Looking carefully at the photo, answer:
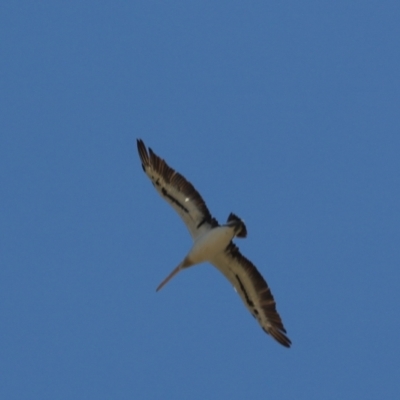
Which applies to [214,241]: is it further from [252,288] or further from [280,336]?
[280,336]

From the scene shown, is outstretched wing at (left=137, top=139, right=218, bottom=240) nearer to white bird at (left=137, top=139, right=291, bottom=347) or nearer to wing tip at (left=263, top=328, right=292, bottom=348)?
white bird at (left=137, top=139, right=291, bottom=347)

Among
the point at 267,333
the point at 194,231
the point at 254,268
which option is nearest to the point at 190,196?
the point at 194,231

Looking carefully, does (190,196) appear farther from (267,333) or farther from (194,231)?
(267,333)

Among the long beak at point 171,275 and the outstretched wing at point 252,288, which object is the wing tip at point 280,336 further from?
the long beak at point 171,275

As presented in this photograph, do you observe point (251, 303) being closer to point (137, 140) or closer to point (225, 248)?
point (225, 248)

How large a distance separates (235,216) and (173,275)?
2728 mm

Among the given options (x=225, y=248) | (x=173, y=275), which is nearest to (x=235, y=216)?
(x=225, y=248)

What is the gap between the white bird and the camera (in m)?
25.0

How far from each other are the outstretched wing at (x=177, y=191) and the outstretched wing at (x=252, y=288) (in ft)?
3.19

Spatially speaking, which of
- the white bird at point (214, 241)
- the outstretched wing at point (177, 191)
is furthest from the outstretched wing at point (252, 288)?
the outstretched wing at point (177, 191)

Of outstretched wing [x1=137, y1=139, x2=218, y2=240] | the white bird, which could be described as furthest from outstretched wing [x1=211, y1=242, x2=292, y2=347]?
outstretched wing [x1=137, y1=139, x2=218, y2=240]

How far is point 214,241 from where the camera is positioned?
2494 cm

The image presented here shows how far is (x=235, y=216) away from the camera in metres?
24.9

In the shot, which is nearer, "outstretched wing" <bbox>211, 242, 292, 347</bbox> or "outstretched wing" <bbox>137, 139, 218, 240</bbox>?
"outstretched wing" <bbox>137, 139, 218, 240</bbox>
